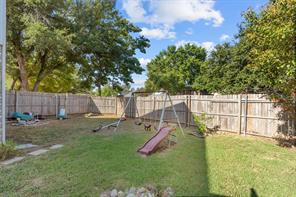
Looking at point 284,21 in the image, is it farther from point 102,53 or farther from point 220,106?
point 102,53

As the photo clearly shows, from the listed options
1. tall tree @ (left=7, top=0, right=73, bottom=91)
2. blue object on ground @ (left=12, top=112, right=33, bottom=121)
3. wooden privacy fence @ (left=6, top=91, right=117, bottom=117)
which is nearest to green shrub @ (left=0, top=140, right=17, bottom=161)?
blue object on ground @ (left=12, top=112, right=33, bottom=121)

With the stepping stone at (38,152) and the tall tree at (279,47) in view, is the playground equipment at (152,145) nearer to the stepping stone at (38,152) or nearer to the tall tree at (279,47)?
the stepping stone at (38,152)

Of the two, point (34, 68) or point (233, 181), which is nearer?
point (233, 181)

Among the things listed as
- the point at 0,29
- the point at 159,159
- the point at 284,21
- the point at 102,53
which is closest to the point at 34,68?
Result: the point at 102,53

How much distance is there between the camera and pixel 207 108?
1046cm

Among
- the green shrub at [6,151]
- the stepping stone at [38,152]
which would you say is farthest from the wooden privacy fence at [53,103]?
the green shrub at [6,151]

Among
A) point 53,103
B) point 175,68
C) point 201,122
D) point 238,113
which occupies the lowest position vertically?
point 201,122

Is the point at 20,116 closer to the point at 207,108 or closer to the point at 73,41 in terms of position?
the point at 73,41

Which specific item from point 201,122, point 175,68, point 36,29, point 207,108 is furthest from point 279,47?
point 175,68

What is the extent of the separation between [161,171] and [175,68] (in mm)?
34097

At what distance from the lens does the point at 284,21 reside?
526 cm

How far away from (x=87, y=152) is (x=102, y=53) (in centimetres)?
1417

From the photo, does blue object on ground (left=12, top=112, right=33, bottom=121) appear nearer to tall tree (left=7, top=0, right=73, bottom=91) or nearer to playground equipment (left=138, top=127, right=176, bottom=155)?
tall tree (left=7, top=0, right=73, bottom=91)

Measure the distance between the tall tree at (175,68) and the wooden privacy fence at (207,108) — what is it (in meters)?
15.7
